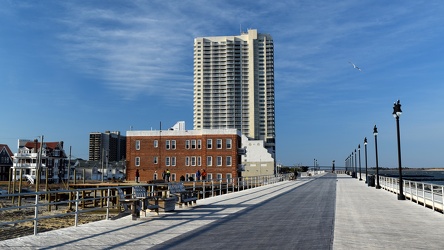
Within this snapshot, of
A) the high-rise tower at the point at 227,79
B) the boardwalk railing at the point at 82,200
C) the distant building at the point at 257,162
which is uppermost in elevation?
the high-rise tower at the point at 227,79

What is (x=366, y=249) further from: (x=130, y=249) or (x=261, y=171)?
(x=261, y=171)

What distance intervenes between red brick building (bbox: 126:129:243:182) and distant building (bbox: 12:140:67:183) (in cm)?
3311

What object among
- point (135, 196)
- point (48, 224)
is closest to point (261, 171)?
point (48, 224)

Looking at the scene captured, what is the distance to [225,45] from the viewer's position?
196 m

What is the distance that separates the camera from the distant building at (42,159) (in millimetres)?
99925

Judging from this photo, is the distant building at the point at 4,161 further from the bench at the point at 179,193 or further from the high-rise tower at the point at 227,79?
the high-rise tower at the point at 227,79

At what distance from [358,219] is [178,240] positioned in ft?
22.4

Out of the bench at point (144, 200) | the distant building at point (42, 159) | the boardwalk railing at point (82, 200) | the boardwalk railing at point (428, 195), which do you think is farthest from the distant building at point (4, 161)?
the bench at point (144, 200)

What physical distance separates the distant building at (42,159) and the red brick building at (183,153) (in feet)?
109

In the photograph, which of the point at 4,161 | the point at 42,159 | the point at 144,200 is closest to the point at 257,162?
the point at 42,159

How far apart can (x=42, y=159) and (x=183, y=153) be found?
147 ft

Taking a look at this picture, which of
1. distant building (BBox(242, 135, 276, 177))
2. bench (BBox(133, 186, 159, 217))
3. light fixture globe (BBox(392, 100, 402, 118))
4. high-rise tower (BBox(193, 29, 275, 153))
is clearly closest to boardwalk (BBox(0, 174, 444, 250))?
bench (BBox(133, 186, 159, 217))

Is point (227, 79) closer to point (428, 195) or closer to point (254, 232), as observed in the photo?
point (428, 195)

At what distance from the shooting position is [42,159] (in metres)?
101
